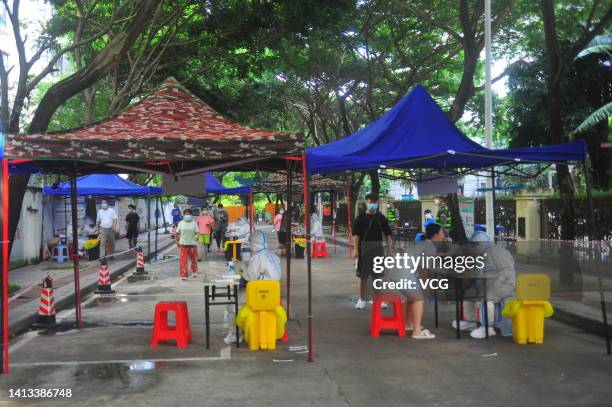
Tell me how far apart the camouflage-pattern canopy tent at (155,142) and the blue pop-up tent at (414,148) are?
1.44 m

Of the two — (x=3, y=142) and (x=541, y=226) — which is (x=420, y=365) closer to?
(x=3, y=142)

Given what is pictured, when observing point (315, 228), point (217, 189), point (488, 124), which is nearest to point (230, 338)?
point (488, 124)

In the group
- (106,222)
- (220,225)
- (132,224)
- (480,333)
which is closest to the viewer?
(480,333)

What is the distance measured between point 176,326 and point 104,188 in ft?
38.7

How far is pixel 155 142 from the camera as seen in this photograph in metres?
6.92

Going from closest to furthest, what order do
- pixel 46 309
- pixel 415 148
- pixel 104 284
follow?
pixel 415 148 < pixel 46 309 < pixel 104 284

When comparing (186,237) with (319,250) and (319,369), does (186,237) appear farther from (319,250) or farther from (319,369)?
(319,369)

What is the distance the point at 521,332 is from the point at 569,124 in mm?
17403

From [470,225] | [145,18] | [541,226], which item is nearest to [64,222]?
[145,18]

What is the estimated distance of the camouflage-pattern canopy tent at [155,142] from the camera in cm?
673

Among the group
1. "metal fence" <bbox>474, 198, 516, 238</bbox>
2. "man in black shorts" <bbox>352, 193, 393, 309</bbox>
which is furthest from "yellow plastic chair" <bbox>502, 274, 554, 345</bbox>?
"metal fence" <bbox>474, 198, 516, 238</bbox>

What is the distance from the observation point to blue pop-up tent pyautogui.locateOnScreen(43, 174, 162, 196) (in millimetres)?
18422

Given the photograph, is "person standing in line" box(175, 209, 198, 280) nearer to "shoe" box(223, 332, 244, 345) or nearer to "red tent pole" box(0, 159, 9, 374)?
"shoe" box(223, 332, 244, 345)

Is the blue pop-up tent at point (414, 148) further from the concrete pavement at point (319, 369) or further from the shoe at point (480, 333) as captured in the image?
the concrete pavement at point (319, 369)
